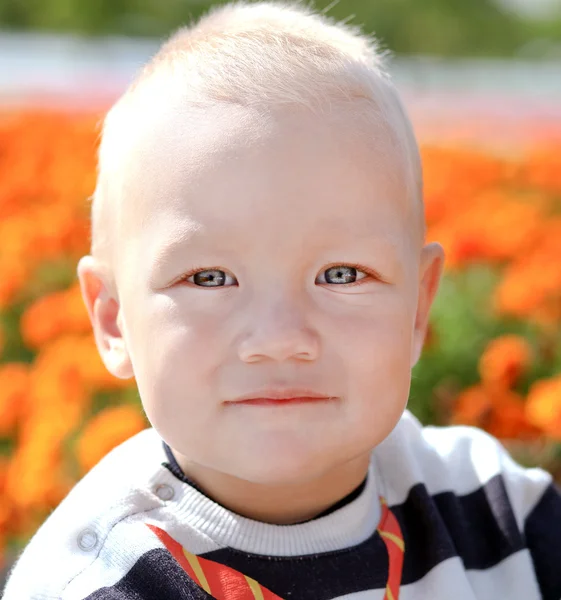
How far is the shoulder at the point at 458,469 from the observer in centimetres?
188

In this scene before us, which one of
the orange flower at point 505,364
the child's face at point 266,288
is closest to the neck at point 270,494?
the child's face at point 266,288

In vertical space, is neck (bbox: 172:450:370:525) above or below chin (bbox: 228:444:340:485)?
below

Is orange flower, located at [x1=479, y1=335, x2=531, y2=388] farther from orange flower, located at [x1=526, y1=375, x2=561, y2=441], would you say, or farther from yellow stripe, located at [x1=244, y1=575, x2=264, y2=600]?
yellow stripe, located at [x1=244, y1=575, x2=264, y2=600]

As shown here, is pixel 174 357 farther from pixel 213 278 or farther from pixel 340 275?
pixel 340 275

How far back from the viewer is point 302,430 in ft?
4.74

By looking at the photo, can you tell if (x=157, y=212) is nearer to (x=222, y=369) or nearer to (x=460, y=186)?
(x=222, y=369)

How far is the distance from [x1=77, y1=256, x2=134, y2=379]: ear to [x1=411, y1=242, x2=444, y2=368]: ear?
49 cm

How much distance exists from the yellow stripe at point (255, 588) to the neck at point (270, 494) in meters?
0.14

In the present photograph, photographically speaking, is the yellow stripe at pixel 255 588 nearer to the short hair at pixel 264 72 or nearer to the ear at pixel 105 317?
the ear at pixel 105 317

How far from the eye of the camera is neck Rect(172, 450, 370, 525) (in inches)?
63.8

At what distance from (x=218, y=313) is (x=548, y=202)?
3451 mm

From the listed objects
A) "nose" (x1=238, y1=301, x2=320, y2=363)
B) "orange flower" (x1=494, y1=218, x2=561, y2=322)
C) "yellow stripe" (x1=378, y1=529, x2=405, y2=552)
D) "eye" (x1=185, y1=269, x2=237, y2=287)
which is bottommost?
"orange flower" (x1=494, y1=218, x2=561, y2=322)

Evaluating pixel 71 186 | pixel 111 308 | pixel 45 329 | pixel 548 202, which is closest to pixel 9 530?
pixel 45 329

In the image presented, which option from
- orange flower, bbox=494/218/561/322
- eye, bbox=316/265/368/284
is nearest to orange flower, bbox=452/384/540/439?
orange flower, bbox=494/218/561/322
